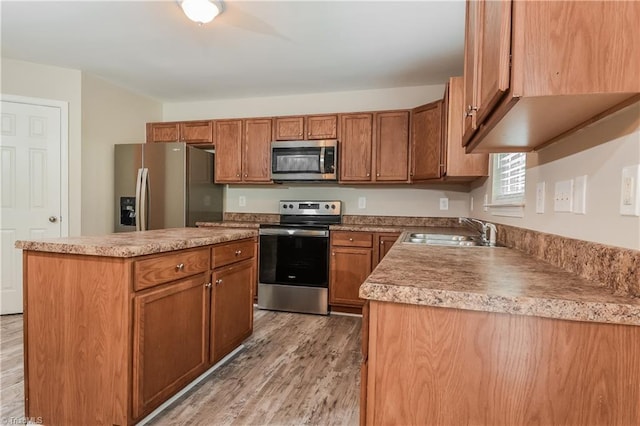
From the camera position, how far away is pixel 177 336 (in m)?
1.72

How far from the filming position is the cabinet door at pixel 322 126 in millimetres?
3562

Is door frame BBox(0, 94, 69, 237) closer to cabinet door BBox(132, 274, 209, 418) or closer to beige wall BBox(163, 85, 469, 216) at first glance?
beige wall BBox(163, 85, 469, 216)

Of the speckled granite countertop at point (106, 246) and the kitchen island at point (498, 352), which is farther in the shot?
the speckled granite countertop at point (106, 246)

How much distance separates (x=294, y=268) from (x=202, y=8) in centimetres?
232

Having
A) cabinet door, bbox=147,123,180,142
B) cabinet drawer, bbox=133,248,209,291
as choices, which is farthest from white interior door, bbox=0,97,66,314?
cabinet drawer, bbox=133,248,209,291

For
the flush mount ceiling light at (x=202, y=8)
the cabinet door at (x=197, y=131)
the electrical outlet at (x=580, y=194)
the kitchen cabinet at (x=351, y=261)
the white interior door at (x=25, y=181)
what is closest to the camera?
the electrical outlet at (x=580, y=194)

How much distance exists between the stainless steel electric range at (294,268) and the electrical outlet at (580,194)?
235 cm

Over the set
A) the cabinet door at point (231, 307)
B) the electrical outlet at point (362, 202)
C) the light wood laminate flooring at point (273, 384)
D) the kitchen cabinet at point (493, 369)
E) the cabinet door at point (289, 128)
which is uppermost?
the cabinet door at point (289, 128)

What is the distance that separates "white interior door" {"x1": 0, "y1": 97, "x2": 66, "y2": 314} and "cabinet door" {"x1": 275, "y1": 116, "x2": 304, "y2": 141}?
2080 mm

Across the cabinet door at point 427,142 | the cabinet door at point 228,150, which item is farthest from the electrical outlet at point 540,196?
the cabinet door at point 228,150

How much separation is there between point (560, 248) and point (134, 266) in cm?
166

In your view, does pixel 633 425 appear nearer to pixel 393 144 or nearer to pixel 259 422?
pixel 259 422

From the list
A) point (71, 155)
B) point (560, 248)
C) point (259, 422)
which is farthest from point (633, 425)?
point (71, 155)

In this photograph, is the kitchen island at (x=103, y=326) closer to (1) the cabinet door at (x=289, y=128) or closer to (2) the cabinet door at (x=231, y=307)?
(2) the cabinet door at (x=231, y=307)
